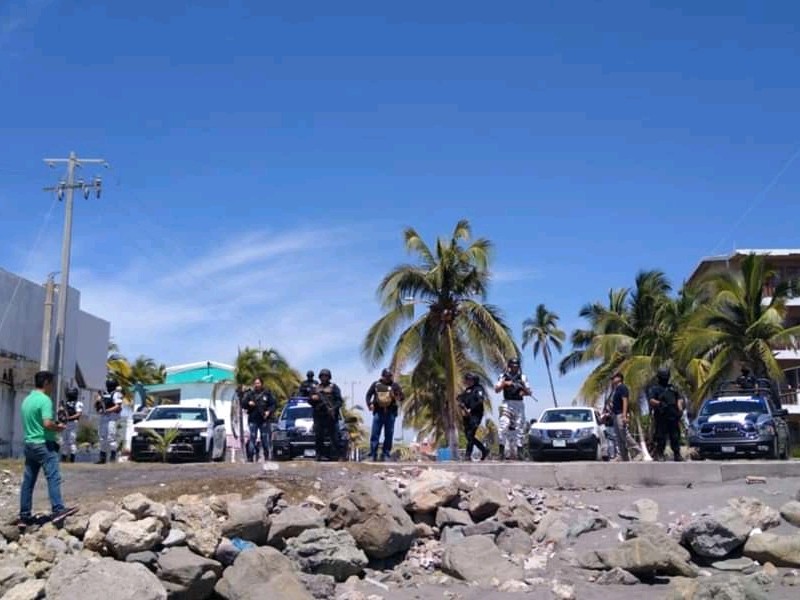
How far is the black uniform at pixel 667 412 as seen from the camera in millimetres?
18172

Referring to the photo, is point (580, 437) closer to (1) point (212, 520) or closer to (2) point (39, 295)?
(1) point (212, 520)

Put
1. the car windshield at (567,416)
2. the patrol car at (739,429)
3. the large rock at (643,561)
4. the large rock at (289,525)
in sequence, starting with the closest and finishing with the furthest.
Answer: the large rock at (643,561), the large rock at (289,525), the patrol car at (739,429), the car windshield at (567,416)

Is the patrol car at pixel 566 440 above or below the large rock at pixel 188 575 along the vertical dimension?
above

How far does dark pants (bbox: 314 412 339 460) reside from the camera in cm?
1797

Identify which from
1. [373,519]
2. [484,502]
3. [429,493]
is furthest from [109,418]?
[484,502]

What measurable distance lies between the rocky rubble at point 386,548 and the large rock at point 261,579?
18 mm

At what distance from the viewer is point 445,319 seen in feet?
95.1

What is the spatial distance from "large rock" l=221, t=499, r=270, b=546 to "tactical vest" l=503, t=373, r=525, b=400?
7.13 meters

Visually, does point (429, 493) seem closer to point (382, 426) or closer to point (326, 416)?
point (326, 416)

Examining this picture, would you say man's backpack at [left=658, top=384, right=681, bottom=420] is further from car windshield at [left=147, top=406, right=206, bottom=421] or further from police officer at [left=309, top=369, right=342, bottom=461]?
car windshield at [left=147, top=406, right=206, bottom=421]

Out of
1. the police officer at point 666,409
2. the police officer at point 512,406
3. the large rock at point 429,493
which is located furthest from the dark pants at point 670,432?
the large rock at point 429,493

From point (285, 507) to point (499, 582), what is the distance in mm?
3772

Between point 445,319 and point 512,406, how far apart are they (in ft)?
34.0

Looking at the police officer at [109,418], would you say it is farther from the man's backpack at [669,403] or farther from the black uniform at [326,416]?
the man's backpack at [669,403]
